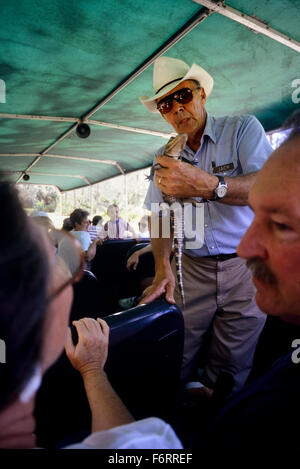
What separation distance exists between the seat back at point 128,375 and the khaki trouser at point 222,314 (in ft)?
2.83

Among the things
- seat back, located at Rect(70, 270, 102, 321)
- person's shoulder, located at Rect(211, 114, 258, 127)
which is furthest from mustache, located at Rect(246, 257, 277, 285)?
seat back, located at Rect(70, 270, 102, 321)

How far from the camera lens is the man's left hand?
5.46 ft

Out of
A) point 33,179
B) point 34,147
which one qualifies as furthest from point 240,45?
point 33,179

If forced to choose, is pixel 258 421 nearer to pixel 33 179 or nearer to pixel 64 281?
pixel 64 281

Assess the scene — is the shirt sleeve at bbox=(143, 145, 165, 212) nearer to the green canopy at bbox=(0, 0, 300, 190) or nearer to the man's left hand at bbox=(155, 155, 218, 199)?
the man's left hand at bbox=(155, 155, 218, 199)

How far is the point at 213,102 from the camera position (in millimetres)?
4984

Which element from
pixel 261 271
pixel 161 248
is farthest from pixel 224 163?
pixel 261 271

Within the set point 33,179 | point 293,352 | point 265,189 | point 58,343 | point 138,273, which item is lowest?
point 138,273

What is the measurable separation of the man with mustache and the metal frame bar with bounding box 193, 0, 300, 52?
2384 mm

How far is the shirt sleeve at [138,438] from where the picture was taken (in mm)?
566

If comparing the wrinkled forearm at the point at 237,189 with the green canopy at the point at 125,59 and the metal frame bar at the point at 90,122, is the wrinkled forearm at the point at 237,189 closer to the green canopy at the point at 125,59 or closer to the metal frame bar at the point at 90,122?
the green canopy at the point at 125,59

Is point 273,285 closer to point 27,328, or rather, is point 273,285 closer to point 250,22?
point 27,328

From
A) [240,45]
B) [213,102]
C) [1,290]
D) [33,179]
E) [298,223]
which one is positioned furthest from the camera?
[33,179]

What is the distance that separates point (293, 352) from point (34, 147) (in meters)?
8.49
